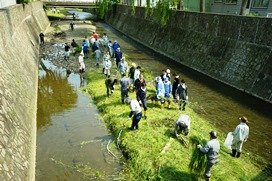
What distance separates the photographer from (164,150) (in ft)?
30.9

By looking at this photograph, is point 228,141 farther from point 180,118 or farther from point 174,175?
point 174,175

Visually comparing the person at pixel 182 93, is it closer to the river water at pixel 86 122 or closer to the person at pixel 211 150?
the river water at pixel 86 122

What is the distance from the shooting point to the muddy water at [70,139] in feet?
29.3

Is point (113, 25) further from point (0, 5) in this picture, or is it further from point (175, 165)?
point (175, 165)

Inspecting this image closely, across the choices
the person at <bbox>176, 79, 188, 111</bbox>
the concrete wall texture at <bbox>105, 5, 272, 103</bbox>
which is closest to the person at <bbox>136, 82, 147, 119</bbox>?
the person at <bbox>176, 79, 188, 111</bbox>

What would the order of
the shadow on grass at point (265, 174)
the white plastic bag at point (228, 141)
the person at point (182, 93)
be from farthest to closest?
the person at point (182, 93)
the white plastic bag at point (228, 141)
the shadow on grass at point (265, 174)

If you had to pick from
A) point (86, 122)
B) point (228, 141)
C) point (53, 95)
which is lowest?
point (86, 122)

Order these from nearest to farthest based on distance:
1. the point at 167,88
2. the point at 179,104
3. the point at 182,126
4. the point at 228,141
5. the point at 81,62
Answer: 1. the point at 228,141
2. the point at 182,126
3. the point at 167,88
4. the point at 179,104
5. the point at 81,62

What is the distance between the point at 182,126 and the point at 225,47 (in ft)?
40.9

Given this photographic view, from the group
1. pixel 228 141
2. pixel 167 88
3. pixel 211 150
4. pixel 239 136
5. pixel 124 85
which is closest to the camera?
pixel 211 150

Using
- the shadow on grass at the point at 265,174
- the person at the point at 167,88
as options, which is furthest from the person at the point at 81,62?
the shadow on grass at the point at 265,174

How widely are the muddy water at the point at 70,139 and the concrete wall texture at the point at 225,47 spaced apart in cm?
1086

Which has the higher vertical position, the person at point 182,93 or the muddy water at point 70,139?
→ the person at point 182,93

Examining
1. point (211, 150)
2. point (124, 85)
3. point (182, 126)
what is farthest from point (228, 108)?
point (211, 150)
